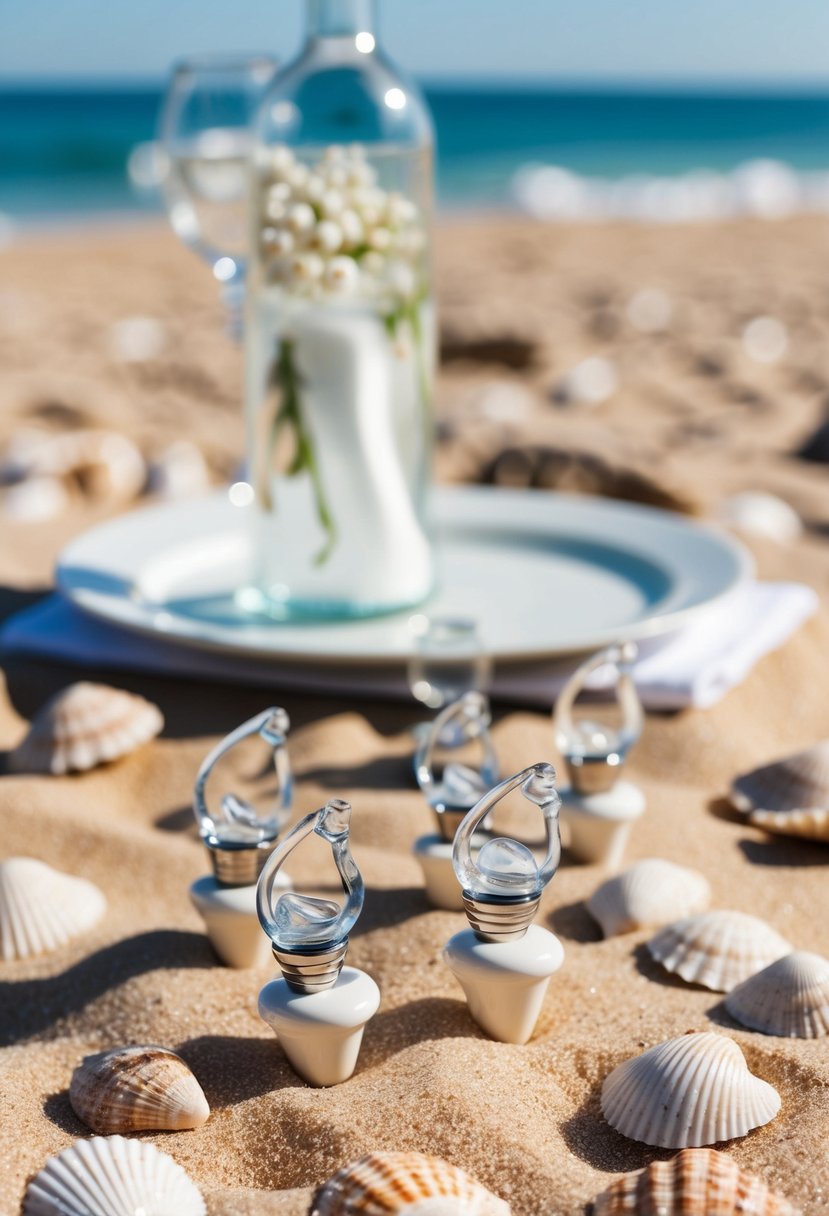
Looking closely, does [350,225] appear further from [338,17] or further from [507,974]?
[507,974]

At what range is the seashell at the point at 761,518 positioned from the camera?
3512mm

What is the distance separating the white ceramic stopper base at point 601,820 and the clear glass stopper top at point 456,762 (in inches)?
6.0

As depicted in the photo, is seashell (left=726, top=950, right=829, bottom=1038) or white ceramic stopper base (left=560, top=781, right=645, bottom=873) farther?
white ceramic stopper base (left=560, top=781, right=645, bottom=873)

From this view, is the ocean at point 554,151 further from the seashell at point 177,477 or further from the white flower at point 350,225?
the white flower at point 350,225

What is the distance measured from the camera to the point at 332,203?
2.08 m

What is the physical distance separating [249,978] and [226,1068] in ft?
0.57

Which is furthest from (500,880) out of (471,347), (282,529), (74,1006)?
(471,347)

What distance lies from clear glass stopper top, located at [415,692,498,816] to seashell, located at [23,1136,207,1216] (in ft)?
1.89

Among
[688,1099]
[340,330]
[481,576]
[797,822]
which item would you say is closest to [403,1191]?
[688,1099]

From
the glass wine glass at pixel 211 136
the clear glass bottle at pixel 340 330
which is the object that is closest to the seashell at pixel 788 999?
the clear glass bottle at pixel 340 330

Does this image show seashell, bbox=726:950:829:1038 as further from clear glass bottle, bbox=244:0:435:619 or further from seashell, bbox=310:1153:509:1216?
clear glass bottle, bbox=244:0:435:619

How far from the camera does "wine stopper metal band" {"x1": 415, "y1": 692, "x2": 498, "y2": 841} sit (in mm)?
1650

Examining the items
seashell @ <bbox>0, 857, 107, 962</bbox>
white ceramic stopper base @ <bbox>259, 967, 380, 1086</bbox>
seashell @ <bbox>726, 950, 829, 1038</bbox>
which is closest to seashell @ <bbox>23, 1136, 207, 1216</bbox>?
white ceramic stopper base @ <bbox>259, 967, 380, 1086</bbox>

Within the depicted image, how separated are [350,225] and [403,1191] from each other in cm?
147
